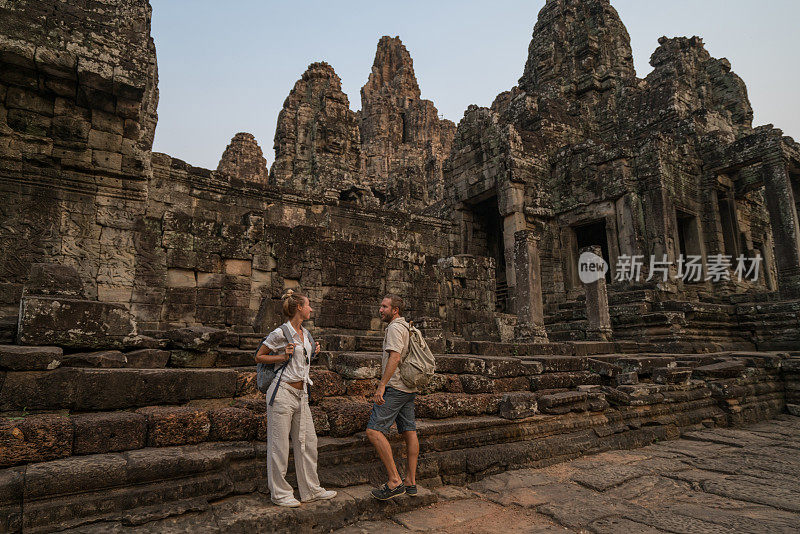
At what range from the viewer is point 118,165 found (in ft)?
19.6

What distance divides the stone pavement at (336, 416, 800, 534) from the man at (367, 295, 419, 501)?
0.93ft

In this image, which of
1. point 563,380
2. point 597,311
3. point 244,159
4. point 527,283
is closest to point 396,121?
point 244,159

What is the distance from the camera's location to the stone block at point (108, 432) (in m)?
2.73

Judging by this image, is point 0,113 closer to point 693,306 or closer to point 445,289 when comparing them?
point 445,289

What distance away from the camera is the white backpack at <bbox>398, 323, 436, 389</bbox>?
3373mm

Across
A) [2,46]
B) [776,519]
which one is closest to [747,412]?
[776,519]

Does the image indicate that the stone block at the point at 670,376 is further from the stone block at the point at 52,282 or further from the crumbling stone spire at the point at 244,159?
the crumbling stone spire at the point at 244,159

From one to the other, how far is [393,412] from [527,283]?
8427mm

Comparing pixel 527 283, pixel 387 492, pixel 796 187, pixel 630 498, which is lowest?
pixel 630 498

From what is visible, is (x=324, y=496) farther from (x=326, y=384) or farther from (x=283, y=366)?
(x=326, y=384)

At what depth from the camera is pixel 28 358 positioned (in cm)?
297

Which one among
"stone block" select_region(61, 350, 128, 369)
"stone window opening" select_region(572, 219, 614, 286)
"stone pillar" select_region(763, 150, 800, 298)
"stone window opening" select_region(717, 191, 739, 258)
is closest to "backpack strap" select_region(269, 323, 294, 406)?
"stone block" select_region(61, 350, 128, 369)

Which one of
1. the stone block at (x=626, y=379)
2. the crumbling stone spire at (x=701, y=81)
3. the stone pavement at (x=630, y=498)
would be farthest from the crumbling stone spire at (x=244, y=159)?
the stone pavement at (x=630, y=498)

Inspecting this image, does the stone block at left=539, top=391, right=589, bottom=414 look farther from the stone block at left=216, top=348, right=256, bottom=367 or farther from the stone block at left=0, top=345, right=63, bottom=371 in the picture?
the stone block at left=0, top=345, right=63, bottom=371
